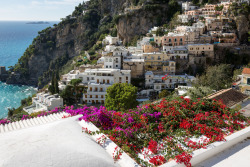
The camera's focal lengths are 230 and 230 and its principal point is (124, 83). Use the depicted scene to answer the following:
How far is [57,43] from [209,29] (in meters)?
48.5

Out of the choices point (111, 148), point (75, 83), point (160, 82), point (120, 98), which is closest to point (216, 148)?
point (111, 148)

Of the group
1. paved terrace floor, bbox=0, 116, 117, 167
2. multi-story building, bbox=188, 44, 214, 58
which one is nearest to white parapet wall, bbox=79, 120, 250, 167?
paved terrace floor, bbox=0, 116, 117, 167

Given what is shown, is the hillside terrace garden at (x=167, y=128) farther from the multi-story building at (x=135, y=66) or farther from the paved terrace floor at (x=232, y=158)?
the multi-story building at (x=135, y=66)

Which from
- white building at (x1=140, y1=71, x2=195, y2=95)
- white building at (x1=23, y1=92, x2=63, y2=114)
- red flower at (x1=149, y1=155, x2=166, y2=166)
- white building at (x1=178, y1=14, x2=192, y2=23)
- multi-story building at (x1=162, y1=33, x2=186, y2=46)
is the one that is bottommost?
white building at (x1=23, y1=92, x2=63, y2=114)

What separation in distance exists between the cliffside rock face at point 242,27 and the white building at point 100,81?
2107 centimetres

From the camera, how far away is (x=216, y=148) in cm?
530

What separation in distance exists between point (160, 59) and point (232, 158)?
1108 inches

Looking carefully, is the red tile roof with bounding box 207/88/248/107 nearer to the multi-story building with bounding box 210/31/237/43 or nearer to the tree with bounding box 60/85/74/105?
the tree with bounding box 60/85/74/105

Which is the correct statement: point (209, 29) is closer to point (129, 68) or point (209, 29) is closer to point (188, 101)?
point (129, 68)

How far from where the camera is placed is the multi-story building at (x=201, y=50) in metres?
33.5

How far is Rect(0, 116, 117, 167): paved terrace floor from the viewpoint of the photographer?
4.24m

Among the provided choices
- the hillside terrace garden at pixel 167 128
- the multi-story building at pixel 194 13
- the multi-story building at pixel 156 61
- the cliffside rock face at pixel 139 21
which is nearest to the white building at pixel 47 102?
the multi-story building at pixel 156 61

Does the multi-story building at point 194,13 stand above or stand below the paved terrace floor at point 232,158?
above

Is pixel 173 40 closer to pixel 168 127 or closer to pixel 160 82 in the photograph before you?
pixel 160 82
